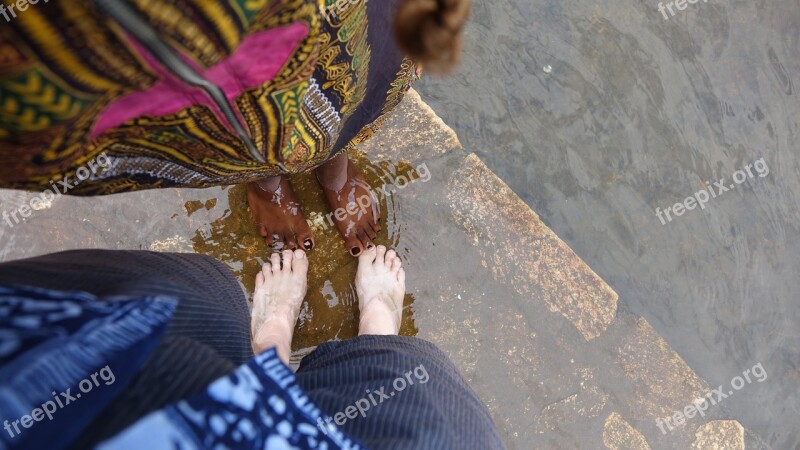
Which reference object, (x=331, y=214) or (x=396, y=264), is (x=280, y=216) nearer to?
(x=331, y=214)

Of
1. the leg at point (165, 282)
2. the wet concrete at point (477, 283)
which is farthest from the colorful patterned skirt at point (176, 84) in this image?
the wet concrete at point (477, 283)

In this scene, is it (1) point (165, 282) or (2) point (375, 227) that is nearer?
(1) point (165, 282)

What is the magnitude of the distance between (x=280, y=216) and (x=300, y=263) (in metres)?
0.16

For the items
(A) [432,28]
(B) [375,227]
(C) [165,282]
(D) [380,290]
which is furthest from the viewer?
(B) [375,227]

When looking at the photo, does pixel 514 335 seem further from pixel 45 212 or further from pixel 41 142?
pixel 45 212

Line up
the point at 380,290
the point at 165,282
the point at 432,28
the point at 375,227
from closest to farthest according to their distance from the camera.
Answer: the point at 432,28 < the point at 165,282 < the point at 380,290 < the point at 375,227

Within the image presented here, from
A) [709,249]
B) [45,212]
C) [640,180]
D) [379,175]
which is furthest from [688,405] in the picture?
[45,212]

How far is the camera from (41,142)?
53 cm

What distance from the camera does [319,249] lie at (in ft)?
5.73

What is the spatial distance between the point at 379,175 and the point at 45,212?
108 cm

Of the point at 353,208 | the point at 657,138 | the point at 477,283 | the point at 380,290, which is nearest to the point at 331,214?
the point at 353,208

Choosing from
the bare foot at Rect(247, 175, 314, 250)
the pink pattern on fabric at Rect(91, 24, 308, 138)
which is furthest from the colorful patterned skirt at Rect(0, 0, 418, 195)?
the bare foot at Rect(247, 175, 314, 250)

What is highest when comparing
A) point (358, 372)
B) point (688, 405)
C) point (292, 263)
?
point (358, 372)

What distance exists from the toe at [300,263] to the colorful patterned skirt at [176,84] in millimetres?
762
